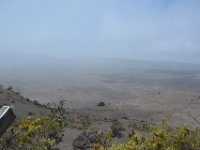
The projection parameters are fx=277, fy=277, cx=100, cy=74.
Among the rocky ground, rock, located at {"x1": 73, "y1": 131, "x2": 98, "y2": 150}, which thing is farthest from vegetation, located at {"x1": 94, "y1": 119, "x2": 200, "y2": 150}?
the rocky ground

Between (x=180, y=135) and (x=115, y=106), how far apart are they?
37.8 metres

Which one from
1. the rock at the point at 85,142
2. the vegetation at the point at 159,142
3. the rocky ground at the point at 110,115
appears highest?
the vegetation at the point at 159,142

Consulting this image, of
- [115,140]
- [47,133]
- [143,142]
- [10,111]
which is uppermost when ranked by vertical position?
[10,111]

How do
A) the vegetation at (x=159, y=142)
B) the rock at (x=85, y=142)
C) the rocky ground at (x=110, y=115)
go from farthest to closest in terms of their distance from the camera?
the rocky ground at (x=110, y=115) < the rock at (x=85, y=142) < the vegetation at (x=159, y=142)

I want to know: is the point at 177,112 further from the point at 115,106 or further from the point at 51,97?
the point at 51,97

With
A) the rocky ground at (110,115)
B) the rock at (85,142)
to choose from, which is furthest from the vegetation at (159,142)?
the rocky ground at (110,115)

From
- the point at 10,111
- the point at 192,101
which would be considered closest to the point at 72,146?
the point at 10,111

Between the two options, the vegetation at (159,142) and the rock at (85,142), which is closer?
the vegetation at (159,142)

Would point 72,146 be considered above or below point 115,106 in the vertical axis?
above

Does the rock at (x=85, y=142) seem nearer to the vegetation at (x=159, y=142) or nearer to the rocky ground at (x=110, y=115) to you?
the rocky ground at (x=110, y=115)

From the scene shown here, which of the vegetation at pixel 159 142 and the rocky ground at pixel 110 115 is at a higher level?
the vegetation at pixel 159 142

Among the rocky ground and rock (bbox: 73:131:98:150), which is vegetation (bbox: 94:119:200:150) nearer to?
rock (bbox: 73:131:98:150)

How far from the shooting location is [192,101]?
171 ft

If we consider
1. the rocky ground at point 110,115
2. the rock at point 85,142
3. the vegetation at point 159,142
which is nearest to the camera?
the vegetation at point 159,142
